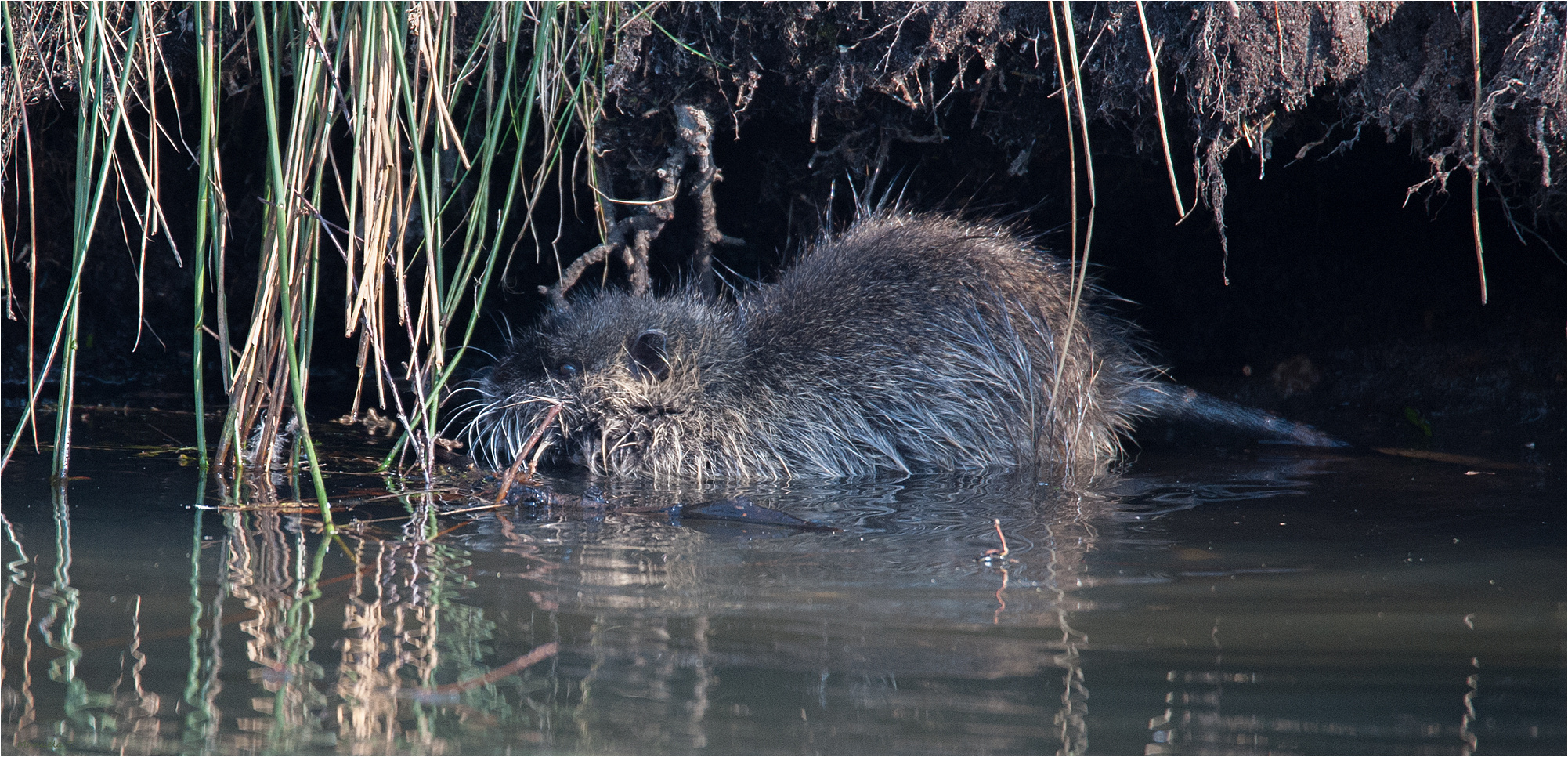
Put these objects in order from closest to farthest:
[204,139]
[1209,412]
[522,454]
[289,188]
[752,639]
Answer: [752,639] < [204,139] < [289,188] < [522,454] < [1209,412]

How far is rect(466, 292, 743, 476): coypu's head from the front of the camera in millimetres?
3756

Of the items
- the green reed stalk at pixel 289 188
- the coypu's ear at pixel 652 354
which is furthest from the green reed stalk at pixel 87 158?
the coypu's ear at pixel 652 354

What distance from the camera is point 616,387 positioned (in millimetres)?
3854

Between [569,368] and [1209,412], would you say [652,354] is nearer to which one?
Answer: [569,368]

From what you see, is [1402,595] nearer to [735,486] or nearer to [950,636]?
[950,636]

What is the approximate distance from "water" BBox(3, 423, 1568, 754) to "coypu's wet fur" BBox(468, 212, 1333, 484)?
3.26 ft

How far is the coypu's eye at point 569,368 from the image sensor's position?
12.7 feet

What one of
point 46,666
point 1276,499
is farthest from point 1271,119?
point 46,666

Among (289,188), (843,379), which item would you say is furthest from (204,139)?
(843,379)

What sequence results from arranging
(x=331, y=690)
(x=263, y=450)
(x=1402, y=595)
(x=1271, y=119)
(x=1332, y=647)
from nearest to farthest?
(x=331, y=690)
(x=1332, y=647)
(x=1402, y=595)
(x=263, y=450)
(x=1271, y=119)

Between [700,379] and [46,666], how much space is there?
2488 millimetres

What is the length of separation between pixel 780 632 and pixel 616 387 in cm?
216

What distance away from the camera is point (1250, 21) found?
3209 mm

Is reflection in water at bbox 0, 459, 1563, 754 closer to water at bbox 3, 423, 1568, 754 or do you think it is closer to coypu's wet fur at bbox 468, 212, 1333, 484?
water at bbox 3, 423, 1568, 754
